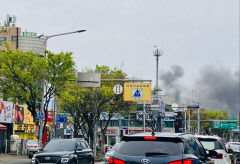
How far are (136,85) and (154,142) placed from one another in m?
27.6

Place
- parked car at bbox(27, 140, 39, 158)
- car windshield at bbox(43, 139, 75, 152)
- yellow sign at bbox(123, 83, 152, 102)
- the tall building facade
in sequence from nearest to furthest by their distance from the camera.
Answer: car windshield at bbox(43, 139, 75, 152) < yellow sign at bbox(123, 83, 152, 102) < parked car at bbox(27, 140, 39, 158) < the tall building facade

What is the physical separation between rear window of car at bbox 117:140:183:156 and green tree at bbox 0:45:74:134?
957 inches

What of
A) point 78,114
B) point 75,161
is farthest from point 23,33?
point 75,161

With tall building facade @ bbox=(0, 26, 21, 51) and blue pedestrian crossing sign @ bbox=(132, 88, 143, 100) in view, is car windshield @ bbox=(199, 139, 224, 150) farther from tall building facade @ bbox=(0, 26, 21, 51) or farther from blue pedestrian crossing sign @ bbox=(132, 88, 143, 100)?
tall building facade @ bbox=(0, 26, 21, 51)

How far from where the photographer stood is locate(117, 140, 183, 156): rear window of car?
7.90 m

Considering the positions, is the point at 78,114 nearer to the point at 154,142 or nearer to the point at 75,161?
the point at 75,161

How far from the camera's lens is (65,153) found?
711 inches

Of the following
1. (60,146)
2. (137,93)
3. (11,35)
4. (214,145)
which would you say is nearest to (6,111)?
(137,93)

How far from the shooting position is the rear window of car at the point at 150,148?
7.90 m

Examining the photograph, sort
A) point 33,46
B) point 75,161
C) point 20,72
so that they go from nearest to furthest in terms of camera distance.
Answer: point 75,161 < point 20,72 < point 33,46

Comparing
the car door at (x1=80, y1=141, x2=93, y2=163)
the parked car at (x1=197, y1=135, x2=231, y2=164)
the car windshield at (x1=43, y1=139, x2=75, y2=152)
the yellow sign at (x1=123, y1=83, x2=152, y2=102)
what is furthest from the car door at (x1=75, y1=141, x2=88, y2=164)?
the yellow sign at (x1=123, y1=83, x2=152, y2=102)

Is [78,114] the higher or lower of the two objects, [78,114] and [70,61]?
the lower

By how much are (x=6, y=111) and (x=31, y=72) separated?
34.4ft

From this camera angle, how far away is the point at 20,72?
1266 inches
